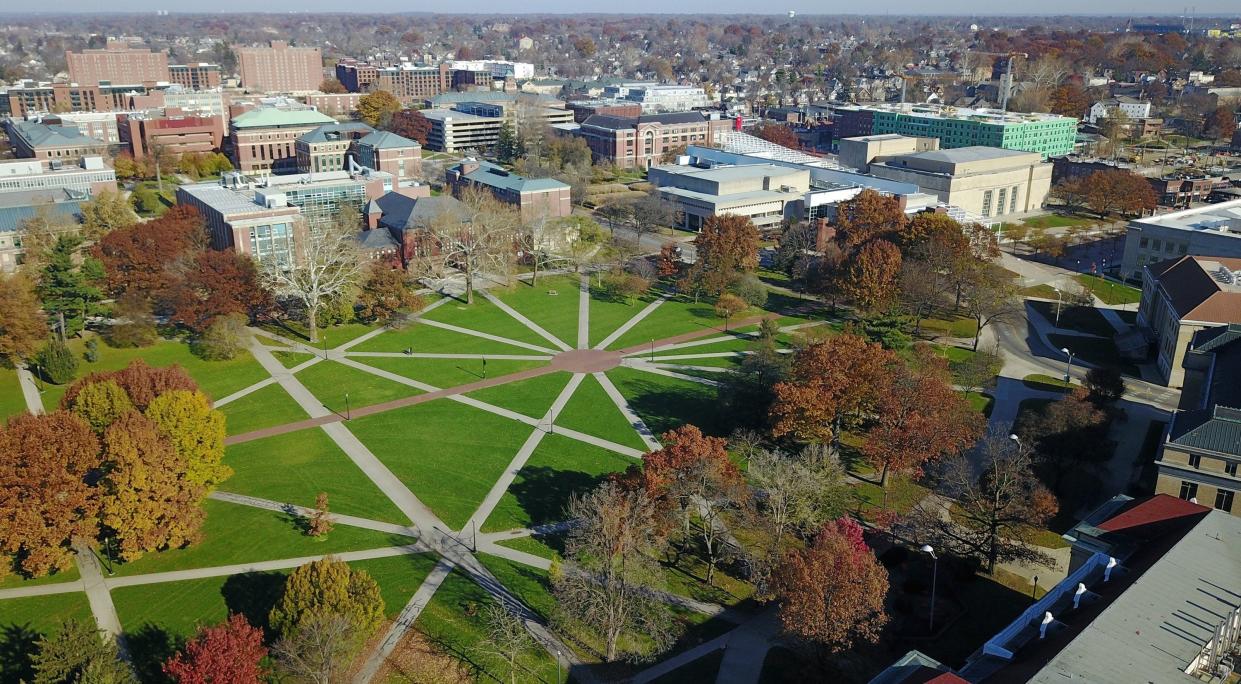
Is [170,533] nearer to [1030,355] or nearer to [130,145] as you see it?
[1030,355]

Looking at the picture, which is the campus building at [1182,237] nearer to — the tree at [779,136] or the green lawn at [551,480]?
the green lawn at [551,480]

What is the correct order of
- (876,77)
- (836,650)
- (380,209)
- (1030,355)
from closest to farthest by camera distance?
(836,650) → (1030,355) → (380,209) → (876,77)

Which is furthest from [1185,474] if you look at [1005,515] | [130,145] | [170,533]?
[130,145]

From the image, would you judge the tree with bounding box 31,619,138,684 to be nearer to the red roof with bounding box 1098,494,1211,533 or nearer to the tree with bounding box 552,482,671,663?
the tree with bounding box 552,482,671,663

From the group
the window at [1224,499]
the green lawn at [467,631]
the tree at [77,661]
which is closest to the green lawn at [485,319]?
the green lawn at [467,631]

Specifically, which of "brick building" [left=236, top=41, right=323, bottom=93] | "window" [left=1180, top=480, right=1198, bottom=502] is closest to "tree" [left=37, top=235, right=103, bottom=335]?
"window" [left=1180, top=480, right=1198, bottom=502]

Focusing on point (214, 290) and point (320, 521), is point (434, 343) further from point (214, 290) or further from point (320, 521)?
point (320, 521)
